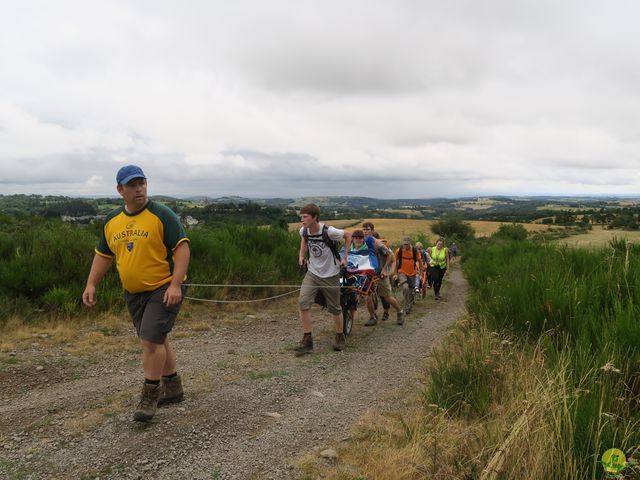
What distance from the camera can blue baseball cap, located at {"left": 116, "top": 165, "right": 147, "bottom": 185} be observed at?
3.48 metres

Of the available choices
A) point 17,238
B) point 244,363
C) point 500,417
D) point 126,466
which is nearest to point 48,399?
point 126,466

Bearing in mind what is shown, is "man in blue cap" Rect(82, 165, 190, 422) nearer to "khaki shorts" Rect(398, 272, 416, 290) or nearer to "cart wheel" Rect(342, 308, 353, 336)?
"cart wheel" Rect(342, 308, 353, 336)

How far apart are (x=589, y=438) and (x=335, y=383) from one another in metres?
2.75

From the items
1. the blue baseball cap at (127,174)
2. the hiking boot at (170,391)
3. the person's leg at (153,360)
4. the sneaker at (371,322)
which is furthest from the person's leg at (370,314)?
the blue baseball cap at (127,174)

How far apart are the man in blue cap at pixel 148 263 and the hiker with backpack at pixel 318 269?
8.16ft

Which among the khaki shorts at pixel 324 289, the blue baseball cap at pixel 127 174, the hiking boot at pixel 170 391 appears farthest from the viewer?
the khaki shorts at pixel 324 289

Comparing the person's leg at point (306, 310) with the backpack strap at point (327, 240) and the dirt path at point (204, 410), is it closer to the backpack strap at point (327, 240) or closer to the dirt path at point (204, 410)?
the dirt path at point (204, 410)

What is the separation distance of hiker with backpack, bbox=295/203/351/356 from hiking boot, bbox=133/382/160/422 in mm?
2463

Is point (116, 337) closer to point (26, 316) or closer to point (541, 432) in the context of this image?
point (26, 316)

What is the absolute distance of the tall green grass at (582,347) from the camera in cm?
243

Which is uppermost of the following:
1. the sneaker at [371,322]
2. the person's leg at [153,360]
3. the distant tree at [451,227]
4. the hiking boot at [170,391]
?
the person's leg at [153,360]

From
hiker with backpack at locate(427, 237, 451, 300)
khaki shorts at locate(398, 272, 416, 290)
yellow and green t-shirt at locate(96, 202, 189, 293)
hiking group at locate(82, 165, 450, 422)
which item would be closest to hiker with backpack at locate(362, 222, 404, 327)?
khaki shorts at locate(398, 272, 416, 290)

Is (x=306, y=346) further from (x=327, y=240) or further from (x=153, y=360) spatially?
(x=153, y=360)

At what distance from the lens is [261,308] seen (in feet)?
29.0
